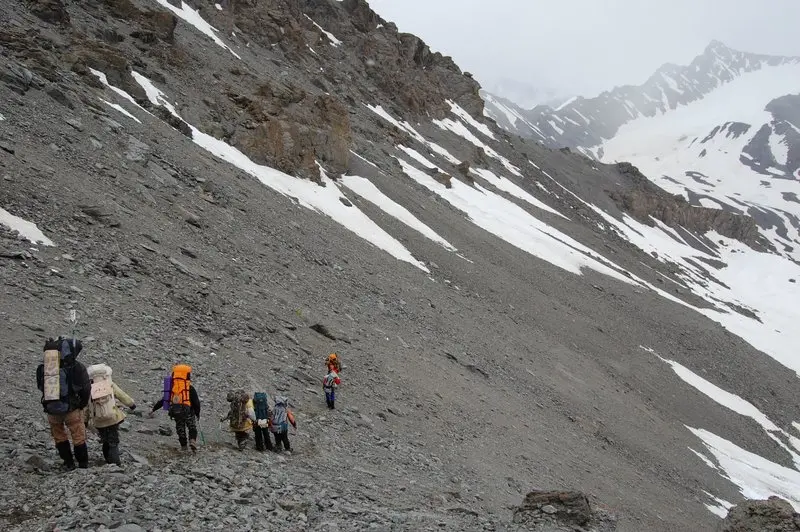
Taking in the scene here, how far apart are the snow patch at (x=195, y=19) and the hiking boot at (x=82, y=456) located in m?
45.9

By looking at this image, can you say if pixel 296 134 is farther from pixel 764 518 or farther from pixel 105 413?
pixel 764 518

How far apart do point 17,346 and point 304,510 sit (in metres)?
5.99

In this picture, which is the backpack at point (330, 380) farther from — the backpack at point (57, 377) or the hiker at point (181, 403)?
the backpack at point (57, 377)

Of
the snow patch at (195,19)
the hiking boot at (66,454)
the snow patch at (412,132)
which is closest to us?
the hiking boot at (66,454)

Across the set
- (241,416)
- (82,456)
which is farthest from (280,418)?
(82,456)

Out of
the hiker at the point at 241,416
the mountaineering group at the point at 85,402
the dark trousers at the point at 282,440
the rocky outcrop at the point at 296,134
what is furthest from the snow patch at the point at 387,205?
the mountaineering group at the point at 85,402

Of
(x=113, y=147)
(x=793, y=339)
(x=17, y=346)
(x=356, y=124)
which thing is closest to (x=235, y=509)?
(x=17, y=346)

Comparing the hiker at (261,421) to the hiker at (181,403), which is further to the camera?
the hiker at (261,421)

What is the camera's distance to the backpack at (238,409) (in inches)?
381

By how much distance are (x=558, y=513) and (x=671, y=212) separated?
4367 inches

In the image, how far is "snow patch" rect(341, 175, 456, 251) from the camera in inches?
1394

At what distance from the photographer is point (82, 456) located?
24.1 feet

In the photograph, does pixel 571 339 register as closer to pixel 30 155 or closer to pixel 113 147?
pixel 113 147

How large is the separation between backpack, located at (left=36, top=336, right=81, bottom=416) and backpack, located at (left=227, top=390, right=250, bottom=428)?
115 inches
